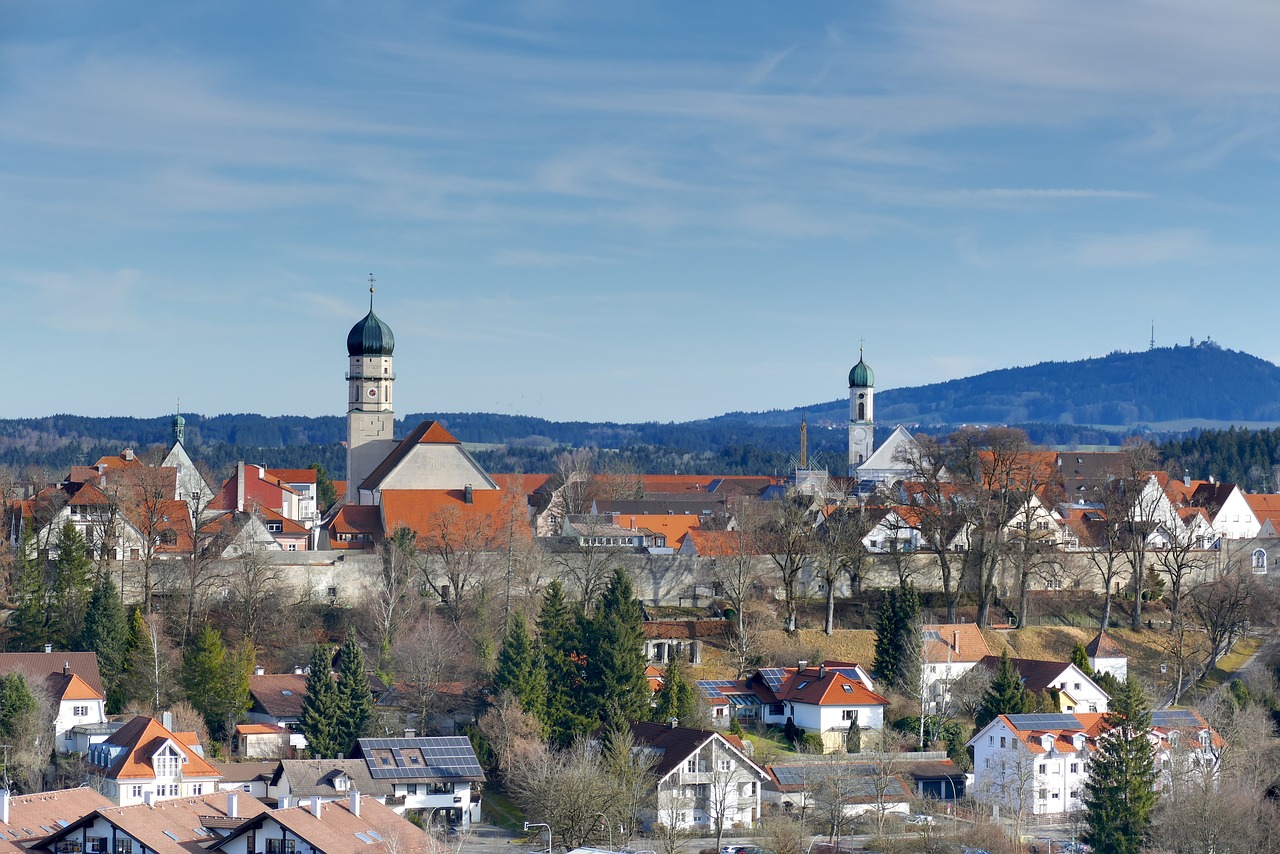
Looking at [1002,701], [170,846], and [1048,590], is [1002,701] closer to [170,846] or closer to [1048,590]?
[1048,590]

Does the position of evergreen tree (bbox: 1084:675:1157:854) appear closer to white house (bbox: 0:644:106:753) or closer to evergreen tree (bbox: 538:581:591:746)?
evergreen tree (bbox: 538:581:591:746)

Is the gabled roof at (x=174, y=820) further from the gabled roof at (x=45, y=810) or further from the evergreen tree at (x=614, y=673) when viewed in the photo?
the evergreen tree at (x=614, y=673)

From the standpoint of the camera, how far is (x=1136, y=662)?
67.5 meters

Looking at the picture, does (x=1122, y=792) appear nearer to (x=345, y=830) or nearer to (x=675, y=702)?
(x=675, y=702)

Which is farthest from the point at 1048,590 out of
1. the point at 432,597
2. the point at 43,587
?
the point at 43,587

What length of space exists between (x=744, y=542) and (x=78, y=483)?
25.8m

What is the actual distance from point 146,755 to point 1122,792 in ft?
84.2

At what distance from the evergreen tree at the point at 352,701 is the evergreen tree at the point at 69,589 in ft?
32.2

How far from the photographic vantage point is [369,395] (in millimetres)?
92625

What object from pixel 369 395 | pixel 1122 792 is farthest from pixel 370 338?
pixel 1122 792

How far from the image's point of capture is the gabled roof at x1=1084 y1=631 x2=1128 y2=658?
65.5 meters

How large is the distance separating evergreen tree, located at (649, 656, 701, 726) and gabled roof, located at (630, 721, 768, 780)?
148 centimetres

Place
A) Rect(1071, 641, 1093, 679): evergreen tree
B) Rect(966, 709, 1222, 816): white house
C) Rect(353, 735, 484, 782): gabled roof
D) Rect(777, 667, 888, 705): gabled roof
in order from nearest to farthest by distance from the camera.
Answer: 1. Rect(353, 735, 484, 782): gabled roof
2. Rect(966, 709, 1222, 816): white house
3. Rect(777, 667, 888, 705): gabled roof
4. Rect(1071, 641, 1093, 679): evergreen tree

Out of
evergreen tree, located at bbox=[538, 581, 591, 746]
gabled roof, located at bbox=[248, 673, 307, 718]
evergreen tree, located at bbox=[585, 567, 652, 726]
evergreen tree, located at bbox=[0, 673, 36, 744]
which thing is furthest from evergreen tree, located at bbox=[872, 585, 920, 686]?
evergreen tree, located at bbox=[0, 673, 36, 744]
